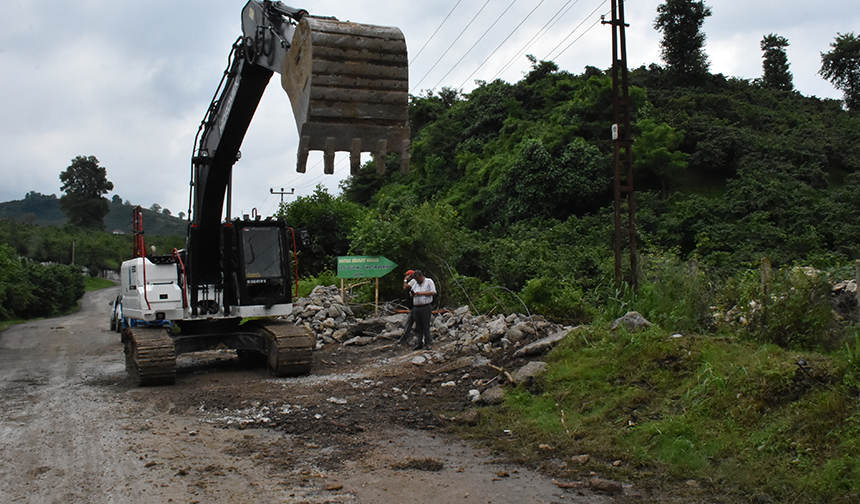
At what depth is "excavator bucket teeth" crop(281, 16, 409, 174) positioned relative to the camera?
4.45m

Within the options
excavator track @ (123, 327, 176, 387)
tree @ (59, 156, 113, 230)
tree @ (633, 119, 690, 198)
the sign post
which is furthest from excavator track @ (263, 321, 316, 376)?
tree @ (59, 156, 113, 230)

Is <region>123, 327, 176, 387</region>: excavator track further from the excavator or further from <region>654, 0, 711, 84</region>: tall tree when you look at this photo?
<region>654, 0, 711, 84</region>: tall tree

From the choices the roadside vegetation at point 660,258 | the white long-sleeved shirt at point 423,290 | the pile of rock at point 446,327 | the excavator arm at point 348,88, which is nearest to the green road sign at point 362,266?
the pile of rock at point 446,327

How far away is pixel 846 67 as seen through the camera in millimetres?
51344

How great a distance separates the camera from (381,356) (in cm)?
1319

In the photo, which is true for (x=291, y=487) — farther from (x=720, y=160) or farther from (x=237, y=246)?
(x=720, y=160)

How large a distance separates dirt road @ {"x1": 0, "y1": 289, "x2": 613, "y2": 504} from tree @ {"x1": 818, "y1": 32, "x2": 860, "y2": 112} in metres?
53.0

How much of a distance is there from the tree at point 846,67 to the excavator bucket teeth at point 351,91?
56.4m

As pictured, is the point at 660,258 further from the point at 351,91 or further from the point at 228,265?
the point at 351,91

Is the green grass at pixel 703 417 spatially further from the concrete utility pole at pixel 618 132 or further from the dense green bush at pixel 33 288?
the dense green bush at pixel 33 288

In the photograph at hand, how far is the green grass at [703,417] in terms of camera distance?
17.3ft

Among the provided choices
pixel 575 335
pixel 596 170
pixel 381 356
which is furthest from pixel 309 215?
pixel 575 335

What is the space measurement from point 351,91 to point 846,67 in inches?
2304

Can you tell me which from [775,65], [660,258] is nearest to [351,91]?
[660,258]
